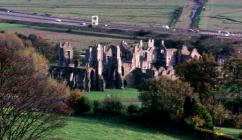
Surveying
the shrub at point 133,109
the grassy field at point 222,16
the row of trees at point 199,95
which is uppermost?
the grassy field at point 222,16

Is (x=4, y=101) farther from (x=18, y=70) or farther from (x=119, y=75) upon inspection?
(x=119, y=75)

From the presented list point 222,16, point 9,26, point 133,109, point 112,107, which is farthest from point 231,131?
point 222,16

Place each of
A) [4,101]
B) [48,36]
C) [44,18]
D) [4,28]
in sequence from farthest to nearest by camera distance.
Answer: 1. [44,18]
2. [4,28]
3. [48,36]
4. [4,101]

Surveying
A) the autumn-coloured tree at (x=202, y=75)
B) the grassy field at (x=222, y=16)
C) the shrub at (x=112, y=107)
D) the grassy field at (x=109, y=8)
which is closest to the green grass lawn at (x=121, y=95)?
the shrub at (x=112, y=107)

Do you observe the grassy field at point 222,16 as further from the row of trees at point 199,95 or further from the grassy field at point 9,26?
the row of trees at point 199,95

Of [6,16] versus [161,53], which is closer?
[161,53]

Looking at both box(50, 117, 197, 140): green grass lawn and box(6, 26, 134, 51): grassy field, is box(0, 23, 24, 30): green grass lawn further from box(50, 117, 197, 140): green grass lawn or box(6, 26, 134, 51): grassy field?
box(50, 117, 197, 140): green grass lawn

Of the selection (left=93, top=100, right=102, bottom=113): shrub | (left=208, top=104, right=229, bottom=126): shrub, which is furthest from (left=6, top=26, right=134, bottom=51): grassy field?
(left=208, top=104, right=229, bottom=126): shrub

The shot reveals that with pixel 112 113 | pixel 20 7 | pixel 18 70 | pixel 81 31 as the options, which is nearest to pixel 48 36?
pixel 81 31
